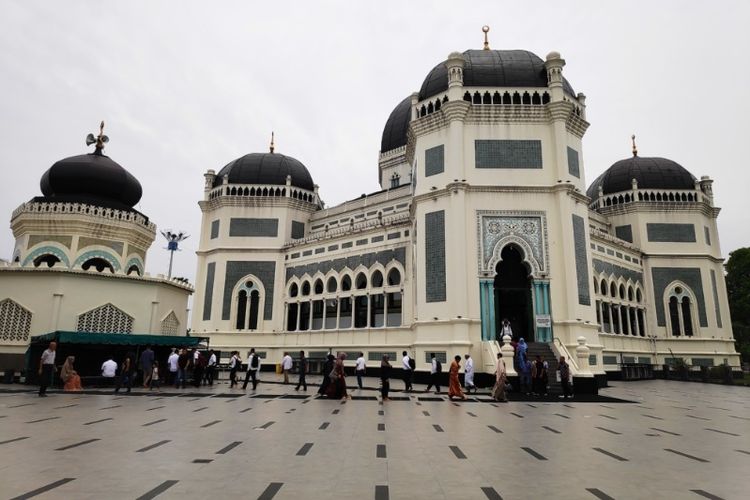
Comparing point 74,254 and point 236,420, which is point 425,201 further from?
point 74,254

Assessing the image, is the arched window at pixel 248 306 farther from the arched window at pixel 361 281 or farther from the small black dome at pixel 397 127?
the small black dome at pixel 397 127

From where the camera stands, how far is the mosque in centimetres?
2248

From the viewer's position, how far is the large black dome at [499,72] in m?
24.6

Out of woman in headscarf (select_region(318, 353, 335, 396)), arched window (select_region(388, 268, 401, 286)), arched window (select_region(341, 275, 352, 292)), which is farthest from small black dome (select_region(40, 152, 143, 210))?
woman in headscarf (select_region(318, 353, 335, 396))

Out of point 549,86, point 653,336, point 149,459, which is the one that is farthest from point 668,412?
point 653,336

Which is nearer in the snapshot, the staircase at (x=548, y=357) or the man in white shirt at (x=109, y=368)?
the man in white shirt at (x=109, y=368)

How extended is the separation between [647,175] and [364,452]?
35951 mm

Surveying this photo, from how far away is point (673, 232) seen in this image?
3422 centimetres

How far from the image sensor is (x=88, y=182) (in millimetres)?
28219

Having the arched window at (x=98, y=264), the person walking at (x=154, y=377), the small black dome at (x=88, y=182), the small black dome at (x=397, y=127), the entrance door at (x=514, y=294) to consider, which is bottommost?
the person walking at (x=154, y=377)

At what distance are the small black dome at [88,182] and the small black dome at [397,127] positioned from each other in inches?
796

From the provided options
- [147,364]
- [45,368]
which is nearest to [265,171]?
[147,364]

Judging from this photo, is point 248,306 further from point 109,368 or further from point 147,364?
point 147,364

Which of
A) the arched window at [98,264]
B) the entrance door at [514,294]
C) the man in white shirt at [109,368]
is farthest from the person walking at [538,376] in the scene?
the arched window at [98,264]
